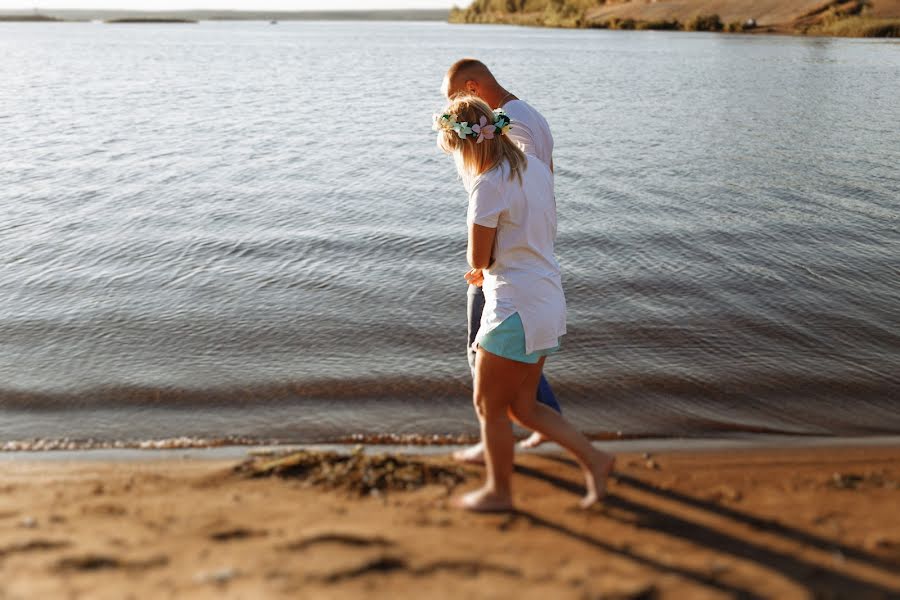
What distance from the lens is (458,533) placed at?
3531 mm

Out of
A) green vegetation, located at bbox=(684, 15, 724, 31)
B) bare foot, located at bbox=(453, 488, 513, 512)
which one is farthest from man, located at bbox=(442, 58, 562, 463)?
green vegetation, located at bbox=(684, 15, 724, 31)

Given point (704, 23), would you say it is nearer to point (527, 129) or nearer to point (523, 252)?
point (527, 129)

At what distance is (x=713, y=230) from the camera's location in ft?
32.4

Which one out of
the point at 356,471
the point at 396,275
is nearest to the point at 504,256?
the point at 356,471

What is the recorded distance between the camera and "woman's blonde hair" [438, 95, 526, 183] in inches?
132

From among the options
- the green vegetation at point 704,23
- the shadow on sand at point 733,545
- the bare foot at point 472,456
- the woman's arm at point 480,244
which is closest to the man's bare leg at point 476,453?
the bare foot at point 472,456

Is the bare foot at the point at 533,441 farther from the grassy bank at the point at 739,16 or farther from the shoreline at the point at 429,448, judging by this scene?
the grassy bank at the point at 739,16

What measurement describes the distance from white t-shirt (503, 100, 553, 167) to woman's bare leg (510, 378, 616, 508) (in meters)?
1.31

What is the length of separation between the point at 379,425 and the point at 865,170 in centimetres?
1131

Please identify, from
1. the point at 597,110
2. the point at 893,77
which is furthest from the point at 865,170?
the point at 893,77

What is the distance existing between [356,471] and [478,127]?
6.48 feet

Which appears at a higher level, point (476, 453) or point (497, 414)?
point (497, 414)

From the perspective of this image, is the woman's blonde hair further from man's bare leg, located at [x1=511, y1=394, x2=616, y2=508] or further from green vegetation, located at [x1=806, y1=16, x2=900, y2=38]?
green vegetation, located at [x1=806, y1=16, x2=900, y2=38]

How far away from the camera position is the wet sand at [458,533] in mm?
3076
